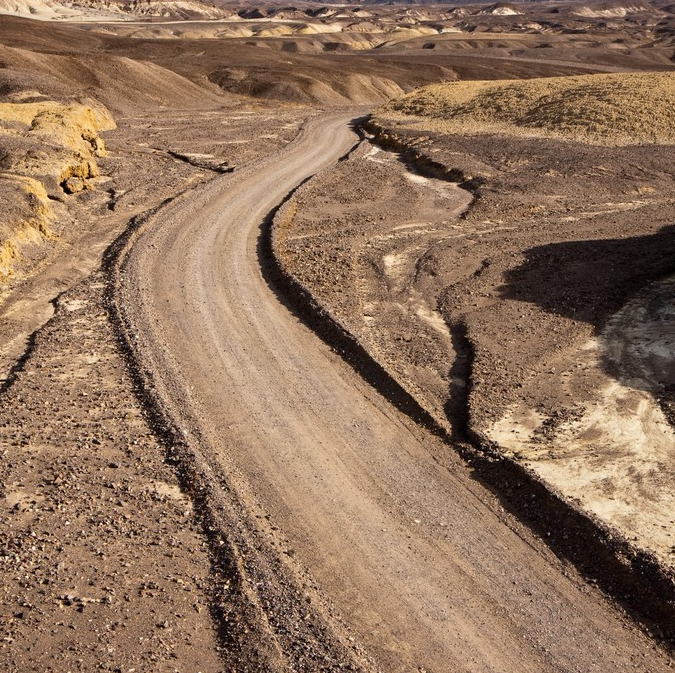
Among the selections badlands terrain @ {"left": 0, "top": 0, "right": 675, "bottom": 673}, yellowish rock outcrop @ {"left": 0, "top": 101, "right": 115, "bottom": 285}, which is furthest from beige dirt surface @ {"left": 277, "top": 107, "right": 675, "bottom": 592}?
yellowish rock outcrop @ {"left": 0, "top": 101, "right": 115, "bottom": 285}

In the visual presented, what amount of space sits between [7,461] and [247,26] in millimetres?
182837

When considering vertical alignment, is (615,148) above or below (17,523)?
above

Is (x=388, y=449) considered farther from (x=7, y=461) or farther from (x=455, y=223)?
(x=455, y=223)

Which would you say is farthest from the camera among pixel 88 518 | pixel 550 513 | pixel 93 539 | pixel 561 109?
pixel 561 109

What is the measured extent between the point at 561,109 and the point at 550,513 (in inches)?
1868

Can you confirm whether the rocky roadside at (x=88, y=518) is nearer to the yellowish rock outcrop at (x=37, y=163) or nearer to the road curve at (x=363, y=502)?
the road curve at (x=363, y=502)

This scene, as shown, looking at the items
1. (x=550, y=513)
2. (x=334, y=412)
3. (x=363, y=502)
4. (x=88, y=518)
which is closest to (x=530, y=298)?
(x=334, y=412)

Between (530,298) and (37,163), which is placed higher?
(37,163)


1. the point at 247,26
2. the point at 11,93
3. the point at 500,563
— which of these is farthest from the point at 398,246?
the point at 247,26

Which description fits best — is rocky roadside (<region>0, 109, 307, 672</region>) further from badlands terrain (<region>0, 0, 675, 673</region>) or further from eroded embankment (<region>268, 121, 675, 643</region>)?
eroded embankment (<region>268, 121, 675, 643</region>)

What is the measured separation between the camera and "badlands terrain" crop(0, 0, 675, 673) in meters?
12.1

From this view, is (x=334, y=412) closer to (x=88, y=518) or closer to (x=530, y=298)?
(x=88, y=518)

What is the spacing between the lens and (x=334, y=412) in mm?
18344

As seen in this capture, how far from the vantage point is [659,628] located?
1220 cm
